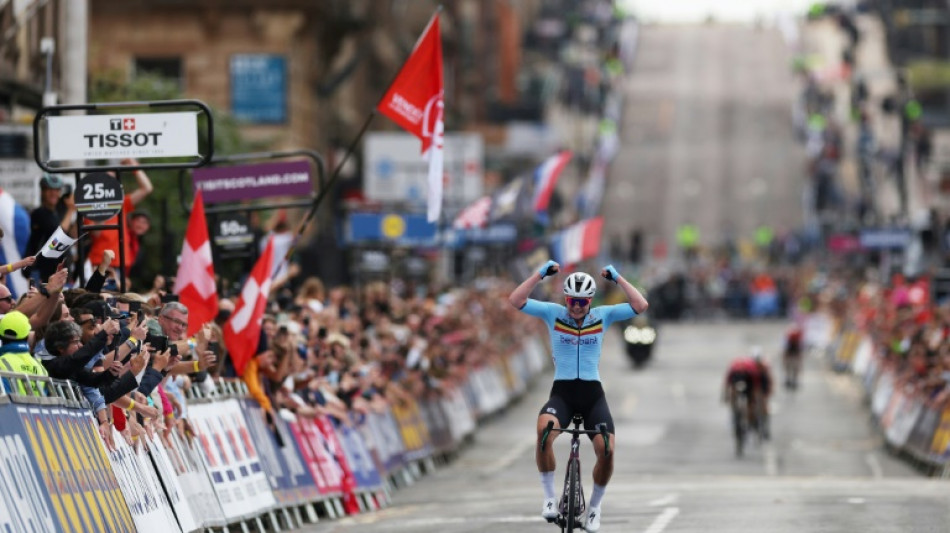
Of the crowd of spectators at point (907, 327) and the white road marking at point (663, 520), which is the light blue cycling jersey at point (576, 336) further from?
the crowd of spectators at point (907, 327)

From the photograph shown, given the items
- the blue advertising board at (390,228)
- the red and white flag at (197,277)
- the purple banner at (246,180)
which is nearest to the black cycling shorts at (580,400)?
the red and white flag at (197,277)

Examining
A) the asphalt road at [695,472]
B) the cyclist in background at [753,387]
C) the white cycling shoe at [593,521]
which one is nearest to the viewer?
the white cycling shoe at [593,521]

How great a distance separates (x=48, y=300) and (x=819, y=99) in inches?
3751

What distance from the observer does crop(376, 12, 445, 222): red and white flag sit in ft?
73.9

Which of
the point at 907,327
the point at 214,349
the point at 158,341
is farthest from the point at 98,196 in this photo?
the point at 907,327

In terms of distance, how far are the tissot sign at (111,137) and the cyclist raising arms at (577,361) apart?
3.50m

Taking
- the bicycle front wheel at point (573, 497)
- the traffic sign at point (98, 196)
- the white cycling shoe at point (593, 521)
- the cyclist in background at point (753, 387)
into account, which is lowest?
the cyclist in background at point (753, 387)

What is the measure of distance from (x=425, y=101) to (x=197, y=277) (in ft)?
14.7

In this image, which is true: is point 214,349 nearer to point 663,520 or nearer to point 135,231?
point 135,231

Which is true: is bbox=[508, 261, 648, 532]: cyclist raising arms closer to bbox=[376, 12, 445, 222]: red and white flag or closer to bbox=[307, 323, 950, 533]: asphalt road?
bbox=[307, 323, 950, 533]: asphalt road

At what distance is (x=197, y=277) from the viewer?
19094 mm

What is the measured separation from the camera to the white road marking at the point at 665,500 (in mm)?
21570

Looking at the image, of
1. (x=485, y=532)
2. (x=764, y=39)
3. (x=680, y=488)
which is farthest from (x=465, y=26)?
(x=485, y=532)

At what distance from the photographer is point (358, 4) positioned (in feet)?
173
